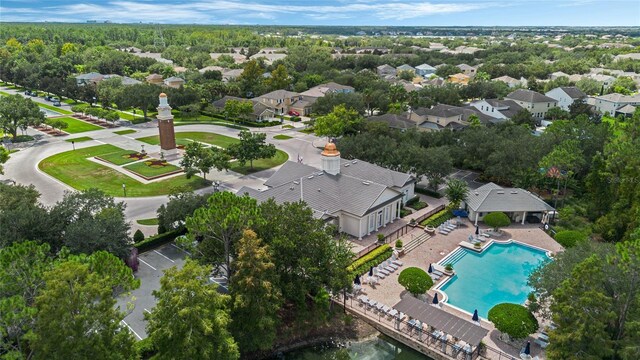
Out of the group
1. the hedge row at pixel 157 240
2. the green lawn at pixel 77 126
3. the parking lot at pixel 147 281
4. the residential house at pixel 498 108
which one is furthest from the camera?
the residential house at pixel 498 108

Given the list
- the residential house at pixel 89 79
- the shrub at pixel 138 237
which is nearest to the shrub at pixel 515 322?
the shrub at pixel 138 237

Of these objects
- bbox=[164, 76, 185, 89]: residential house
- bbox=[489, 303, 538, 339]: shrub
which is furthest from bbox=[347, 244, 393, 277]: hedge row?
bbox=[164, 76, 185, 89]: residential house

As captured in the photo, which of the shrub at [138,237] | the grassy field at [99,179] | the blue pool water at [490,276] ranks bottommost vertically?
the blue pool water at [490,276]

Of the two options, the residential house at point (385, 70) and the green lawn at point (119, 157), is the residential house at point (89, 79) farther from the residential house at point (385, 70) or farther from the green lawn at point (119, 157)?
the residential house at point (385, 70)

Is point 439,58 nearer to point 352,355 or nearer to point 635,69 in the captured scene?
point 635,69

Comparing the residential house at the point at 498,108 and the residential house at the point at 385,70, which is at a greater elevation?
the residential house at the point at 385,70

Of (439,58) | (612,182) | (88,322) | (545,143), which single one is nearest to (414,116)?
(545,143)

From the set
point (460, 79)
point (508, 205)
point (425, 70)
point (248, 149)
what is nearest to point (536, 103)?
point (460, 79)

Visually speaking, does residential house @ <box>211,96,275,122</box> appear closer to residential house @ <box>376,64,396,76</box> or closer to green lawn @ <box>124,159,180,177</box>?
green lawn @ <box>124,159,180,177</box>
